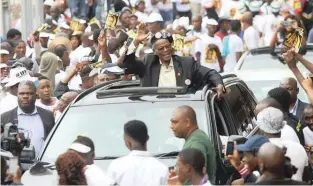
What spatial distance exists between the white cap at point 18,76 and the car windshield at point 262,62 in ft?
15.2

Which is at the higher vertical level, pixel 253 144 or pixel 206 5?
pixel 206 5

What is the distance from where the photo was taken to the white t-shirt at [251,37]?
2475 cm

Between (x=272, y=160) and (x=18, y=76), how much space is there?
6683mm

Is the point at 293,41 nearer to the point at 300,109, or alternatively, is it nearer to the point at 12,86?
the point at 300,109

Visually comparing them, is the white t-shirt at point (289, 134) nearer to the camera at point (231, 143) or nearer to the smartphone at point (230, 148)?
the camera at point (231, 143)

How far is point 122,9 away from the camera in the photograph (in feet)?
81.7

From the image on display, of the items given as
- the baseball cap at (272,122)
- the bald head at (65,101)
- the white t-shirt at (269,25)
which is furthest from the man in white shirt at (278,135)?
the white t-shirt at (269,25)

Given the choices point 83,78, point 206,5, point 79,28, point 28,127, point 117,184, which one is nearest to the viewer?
point 117,184

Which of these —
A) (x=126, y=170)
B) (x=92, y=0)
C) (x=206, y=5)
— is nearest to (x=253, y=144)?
(x=126, y=170)

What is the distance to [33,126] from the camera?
12.6 m

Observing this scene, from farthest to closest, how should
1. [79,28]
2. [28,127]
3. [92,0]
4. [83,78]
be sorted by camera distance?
[92,0], [79,28], [83,78], [28,127]

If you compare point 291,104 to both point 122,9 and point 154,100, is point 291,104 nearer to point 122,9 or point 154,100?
point 154,100

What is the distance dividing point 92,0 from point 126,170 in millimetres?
21021

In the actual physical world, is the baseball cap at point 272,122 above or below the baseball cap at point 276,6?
below
